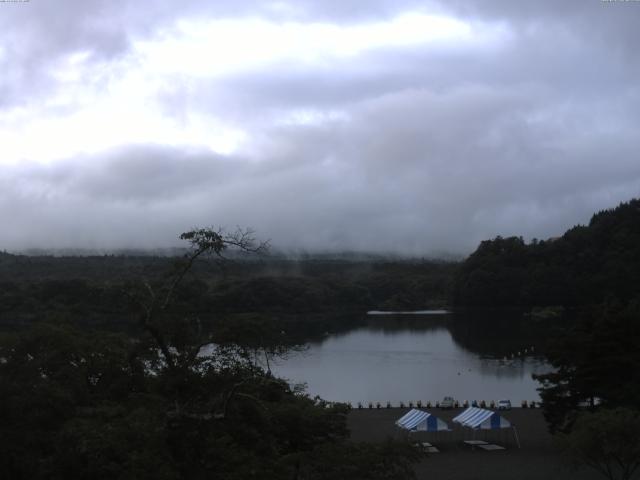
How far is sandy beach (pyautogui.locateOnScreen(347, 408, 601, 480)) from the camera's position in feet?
59.7

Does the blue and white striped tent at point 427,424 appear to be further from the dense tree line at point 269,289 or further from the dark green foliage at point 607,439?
the dense tree line at point 269,289

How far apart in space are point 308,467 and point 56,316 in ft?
21.0

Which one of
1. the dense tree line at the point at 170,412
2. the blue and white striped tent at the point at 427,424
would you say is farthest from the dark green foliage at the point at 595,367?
the dense tree line at the point at 170,412

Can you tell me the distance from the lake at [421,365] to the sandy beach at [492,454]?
4.77m

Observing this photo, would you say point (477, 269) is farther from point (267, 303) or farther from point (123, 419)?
point (123, 419)

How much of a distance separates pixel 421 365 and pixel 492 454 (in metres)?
24.4

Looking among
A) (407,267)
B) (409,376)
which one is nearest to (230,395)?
(409,376)

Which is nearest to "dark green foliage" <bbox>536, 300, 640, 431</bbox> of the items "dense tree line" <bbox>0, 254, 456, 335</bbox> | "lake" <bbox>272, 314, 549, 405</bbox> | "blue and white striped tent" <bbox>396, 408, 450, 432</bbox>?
"blue and white striped tent" <bbox>396, 408, 450, 432</bbox>

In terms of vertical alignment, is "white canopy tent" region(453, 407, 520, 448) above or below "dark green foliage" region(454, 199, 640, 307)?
below

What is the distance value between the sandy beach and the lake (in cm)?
477

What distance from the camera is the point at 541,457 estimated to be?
1991 centimetres

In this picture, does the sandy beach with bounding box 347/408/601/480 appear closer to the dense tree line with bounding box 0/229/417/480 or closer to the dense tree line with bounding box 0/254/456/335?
the dense tree line with bounding box 0/229/417/480

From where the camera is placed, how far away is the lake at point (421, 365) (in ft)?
117

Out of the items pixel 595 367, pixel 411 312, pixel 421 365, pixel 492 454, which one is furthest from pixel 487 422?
pixel 411 312
